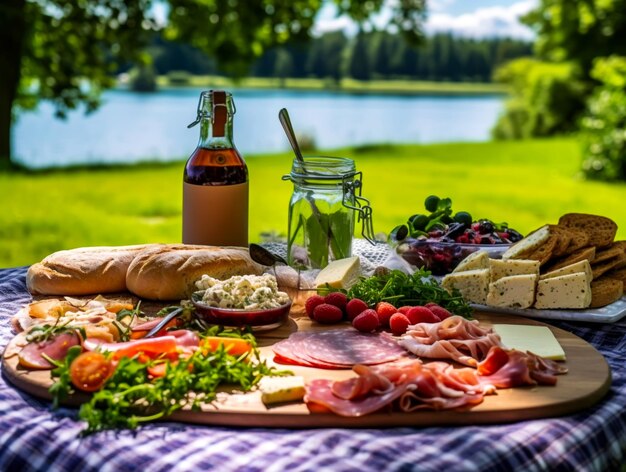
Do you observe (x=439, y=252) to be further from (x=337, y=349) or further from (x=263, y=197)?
(x=263, y=197)

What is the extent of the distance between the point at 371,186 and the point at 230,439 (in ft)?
35.4

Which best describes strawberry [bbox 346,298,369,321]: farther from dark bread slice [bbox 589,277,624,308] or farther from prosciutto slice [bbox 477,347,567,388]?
dark bread slice [bbox 589,277,624,308]

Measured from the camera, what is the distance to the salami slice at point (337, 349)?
7.45 feet

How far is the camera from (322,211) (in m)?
2.96

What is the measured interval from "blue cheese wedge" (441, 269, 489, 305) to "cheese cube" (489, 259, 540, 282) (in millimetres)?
32

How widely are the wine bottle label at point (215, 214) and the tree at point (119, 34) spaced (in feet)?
30.2

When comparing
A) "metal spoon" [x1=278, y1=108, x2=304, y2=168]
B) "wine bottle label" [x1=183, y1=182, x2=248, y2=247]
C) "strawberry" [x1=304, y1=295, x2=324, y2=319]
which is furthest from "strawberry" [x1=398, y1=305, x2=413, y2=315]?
"wine bottle label" [x1=183, y1=182, x2=248, y2=247]

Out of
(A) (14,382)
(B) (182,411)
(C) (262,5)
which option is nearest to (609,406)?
(B) (182,411)

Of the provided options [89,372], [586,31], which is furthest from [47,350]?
[586,31]

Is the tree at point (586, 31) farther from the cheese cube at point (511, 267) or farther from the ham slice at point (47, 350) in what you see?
the ham slice at point (47, 350)

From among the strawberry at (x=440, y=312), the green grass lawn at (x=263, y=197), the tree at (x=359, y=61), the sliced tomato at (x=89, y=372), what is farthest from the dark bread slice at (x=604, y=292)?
the tree at (x=359, y=61)

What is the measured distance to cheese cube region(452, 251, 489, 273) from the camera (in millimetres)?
2924

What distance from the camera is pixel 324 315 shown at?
264cm

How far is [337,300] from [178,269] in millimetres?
532
